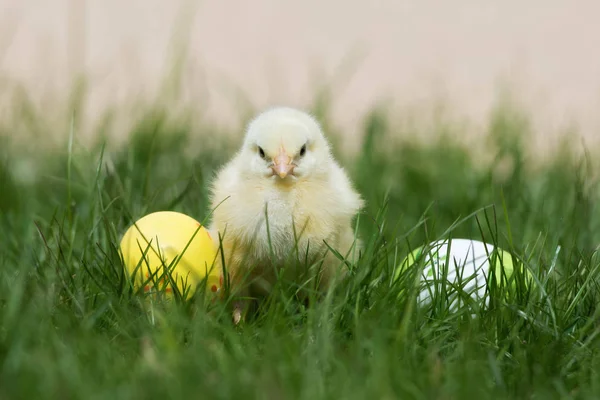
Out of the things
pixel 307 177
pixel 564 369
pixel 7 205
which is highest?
pixel 307 177

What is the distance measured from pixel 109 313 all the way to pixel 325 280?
721mm

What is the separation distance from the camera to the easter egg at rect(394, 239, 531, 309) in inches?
109

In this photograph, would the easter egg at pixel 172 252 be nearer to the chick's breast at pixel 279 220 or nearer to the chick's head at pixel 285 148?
the chick's breast at pixel 279 220

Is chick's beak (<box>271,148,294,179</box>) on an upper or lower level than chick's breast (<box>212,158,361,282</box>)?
upper

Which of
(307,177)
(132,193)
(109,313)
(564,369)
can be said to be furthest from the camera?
(132,193)

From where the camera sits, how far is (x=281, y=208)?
302cm

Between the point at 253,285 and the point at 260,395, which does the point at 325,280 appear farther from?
the point at 260,395

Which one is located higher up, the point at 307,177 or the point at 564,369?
the point at 307,177

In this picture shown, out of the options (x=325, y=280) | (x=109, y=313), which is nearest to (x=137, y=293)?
(x=109, y=313)

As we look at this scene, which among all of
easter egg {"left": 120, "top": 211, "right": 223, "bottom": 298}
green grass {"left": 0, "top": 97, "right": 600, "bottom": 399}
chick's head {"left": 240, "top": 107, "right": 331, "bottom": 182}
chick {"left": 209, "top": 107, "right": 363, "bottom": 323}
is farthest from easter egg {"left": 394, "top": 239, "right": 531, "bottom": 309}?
easter egg {"left": 120, "top": 211, "right": 223, "bottom": 298}

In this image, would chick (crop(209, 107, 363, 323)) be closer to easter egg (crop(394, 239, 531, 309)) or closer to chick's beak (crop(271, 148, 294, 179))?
chick's beak (crop(271, 148, 294, 179))

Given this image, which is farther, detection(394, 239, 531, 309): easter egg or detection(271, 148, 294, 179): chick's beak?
detection(271, 148, 294, 179): chick's beak

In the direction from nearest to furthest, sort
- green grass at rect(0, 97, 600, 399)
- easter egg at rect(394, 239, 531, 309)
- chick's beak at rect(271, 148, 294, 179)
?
green grass at rect(0, 97, 600, 399) → easter egg at rect(394, 239, 531, 309) → chick's beak at rect(271, 148, 294, 179)

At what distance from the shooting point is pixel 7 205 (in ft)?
13.4
